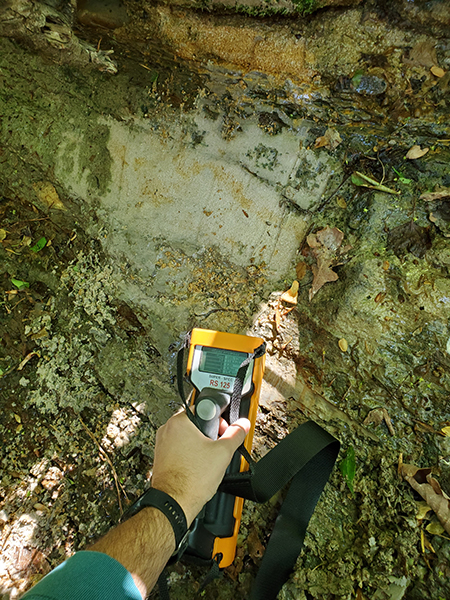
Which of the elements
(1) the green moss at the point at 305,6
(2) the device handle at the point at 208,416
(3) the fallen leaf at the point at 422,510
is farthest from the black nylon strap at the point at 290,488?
(1) the green moss at the point at 305,6

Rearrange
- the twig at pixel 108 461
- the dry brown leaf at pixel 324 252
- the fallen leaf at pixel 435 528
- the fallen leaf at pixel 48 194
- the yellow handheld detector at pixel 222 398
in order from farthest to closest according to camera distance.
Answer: the fallen leaf at pixel 48 194, the twig at pixel 108 461, the dry brown leaf at pixel 324 252, the yellow handheld detector at pixel 222 398, the fallen leaf at pixel 435 528

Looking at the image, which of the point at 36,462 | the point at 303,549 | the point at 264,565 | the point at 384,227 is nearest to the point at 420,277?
the point at 384,227

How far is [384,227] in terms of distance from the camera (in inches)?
77.3

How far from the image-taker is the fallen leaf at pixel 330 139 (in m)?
2.05

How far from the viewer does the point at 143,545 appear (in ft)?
4.25

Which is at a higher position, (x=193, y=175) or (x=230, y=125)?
(x=230, y=125)

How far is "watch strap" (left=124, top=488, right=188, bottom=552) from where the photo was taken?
4.50 feet

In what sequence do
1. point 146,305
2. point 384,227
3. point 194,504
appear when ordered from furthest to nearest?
point 146,305 → point 384,227 → point 194,504

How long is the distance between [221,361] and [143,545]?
911 millimetres

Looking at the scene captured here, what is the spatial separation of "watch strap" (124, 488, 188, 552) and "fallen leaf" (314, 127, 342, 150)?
1.97 metres

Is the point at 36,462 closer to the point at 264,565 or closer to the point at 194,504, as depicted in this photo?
the point at 194,504

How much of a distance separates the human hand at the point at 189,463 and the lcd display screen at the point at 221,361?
1.20ft

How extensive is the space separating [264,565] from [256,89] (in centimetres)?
260

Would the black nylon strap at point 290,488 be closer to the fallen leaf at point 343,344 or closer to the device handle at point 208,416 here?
the device handle at point 208,416
